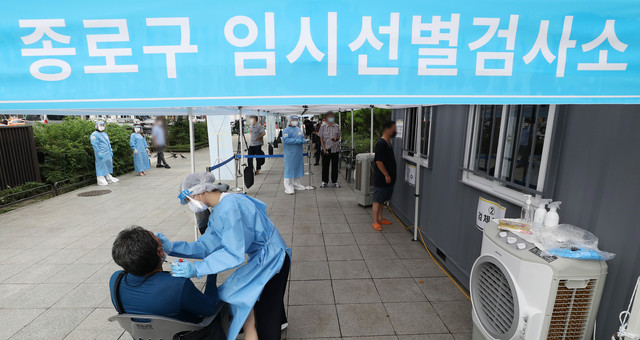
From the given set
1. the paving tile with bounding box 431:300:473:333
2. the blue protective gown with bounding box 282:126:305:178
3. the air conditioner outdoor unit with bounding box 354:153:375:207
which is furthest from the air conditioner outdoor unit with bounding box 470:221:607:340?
the blue protective gown with bounding box 282:126:305:178

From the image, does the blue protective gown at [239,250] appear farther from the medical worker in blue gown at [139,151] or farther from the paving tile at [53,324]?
the medical worker in blue gown at [139,151]

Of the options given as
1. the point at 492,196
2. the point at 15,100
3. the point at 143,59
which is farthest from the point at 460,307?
the point at 15,100

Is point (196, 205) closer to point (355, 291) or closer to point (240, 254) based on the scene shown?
point (240, 254)

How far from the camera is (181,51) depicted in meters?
1.16

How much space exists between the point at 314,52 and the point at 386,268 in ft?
10.6

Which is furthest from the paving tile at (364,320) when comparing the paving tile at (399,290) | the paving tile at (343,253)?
the paving tile at (343,253)

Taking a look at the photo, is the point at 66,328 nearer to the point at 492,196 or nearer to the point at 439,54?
the point at 439,54

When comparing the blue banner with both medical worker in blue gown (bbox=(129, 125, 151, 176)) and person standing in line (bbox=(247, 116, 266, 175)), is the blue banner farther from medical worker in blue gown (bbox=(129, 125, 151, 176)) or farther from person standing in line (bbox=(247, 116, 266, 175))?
medical worker in blue gown (bbox=(129, 125, 151, 176))

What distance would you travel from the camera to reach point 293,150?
24.4 feet

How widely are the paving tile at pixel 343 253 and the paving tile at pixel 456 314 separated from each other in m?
1.27

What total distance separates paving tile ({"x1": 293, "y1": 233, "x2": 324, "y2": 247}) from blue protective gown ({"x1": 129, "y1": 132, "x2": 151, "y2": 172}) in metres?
7.65

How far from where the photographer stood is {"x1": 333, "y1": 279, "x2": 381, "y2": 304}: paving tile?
3.18 meters

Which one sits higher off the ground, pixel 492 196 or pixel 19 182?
pixel 492 196

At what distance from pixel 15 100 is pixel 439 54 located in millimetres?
1630
